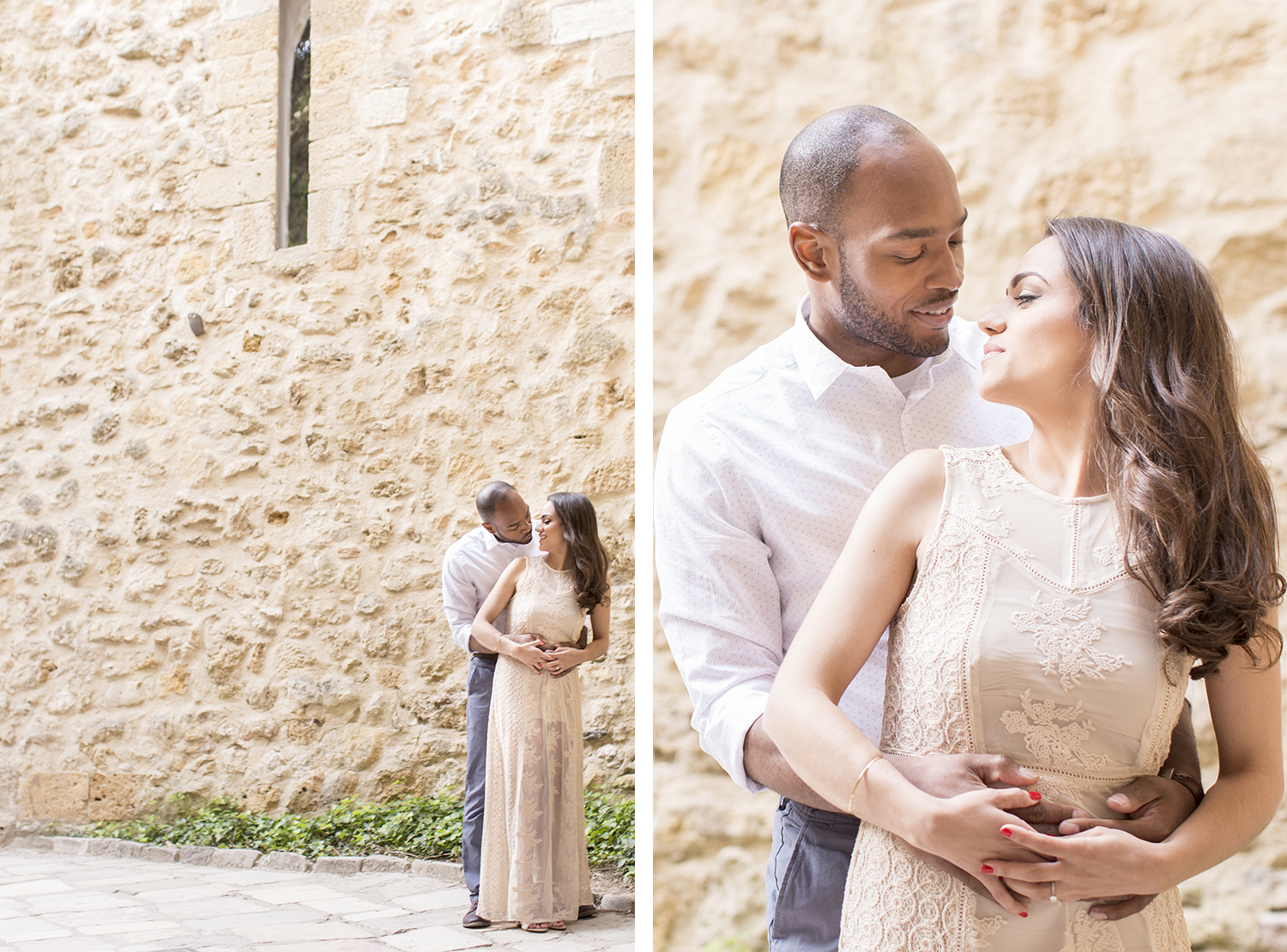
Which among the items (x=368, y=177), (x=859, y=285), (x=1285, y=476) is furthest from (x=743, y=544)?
(x=368, y=177)

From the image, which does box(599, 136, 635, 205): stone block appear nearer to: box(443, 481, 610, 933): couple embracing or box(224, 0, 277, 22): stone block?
box(443, 481, 610, 933): couple embracing

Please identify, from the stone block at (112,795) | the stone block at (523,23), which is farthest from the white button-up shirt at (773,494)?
the stone block at (112,795)

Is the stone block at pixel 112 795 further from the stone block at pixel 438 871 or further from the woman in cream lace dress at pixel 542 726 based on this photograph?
the woman in cream lace dress at pixel 542 726

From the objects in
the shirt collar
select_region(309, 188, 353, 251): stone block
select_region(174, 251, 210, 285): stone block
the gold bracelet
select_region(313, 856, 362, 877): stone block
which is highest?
select_region(309, 188, 353, 251): stone block

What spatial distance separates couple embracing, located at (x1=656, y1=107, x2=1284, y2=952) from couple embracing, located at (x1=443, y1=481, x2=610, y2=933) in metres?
1.91

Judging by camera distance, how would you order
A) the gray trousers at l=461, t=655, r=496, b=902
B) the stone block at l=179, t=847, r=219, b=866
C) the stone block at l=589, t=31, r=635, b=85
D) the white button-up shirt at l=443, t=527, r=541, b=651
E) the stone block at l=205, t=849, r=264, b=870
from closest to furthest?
1. the gray trousers at l=461, t=655, r=496, b=902
2. the white button-up shirt at l=443, t=527, r=541, b=651
3. the stone block at l=589, t=31, r=635, b=85
4. the stone block at l=205, t=849, r=264, b=870
5. the stone block at l=179, t=847, r=219, b=866

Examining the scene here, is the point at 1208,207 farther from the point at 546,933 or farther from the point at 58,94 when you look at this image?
the point at 58,94

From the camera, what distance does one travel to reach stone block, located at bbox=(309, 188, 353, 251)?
480 cm

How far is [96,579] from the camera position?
507 cm

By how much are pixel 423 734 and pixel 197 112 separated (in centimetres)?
318

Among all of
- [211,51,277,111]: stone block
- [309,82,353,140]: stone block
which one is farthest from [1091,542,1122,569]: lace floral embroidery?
[211,51,277,111]: stone block

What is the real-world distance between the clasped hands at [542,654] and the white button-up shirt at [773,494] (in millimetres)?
1837

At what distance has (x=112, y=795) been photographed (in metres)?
5.00

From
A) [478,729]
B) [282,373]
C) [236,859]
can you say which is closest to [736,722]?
[478,729]
